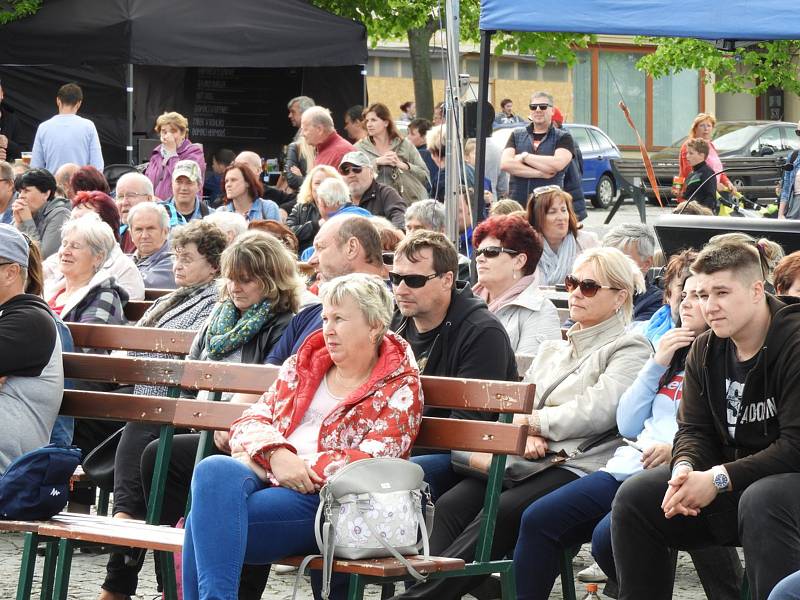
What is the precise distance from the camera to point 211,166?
20.8 meters

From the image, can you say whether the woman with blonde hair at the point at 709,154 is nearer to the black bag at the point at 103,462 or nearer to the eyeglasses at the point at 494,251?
the eyeglasses at the point at 494,251

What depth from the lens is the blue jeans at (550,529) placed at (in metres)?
5.41

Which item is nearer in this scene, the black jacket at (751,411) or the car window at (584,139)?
the black jacket at (751,411)

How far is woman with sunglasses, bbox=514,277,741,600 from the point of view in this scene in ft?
17.7

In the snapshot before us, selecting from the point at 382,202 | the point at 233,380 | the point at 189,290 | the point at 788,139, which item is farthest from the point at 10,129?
the point at 788,139

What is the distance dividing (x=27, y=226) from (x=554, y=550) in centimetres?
714

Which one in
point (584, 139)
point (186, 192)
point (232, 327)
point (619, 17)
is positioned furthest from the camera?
point (584, 139)

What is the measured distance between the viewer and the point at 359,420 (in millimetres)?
5078

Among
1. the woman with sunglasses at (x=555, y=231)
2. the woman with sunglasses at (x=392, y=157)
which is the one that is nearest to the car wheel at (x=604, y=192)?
the woman with sunglasses at (x=392, y=157)

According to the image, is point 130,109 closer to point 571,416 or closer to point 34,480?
point 34,480

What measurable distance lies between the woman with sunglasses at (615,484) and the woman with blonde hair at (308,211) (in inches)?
240

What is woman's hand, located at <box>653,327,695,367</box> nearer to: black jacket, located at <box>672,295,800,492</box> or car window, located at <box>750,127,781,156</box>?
black jacket, located at <box>672,295,800,492</box>

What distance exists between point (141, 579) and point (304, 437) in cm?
198

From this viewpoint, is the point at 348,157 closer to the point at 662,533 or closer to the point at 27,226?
the point at 27,226
